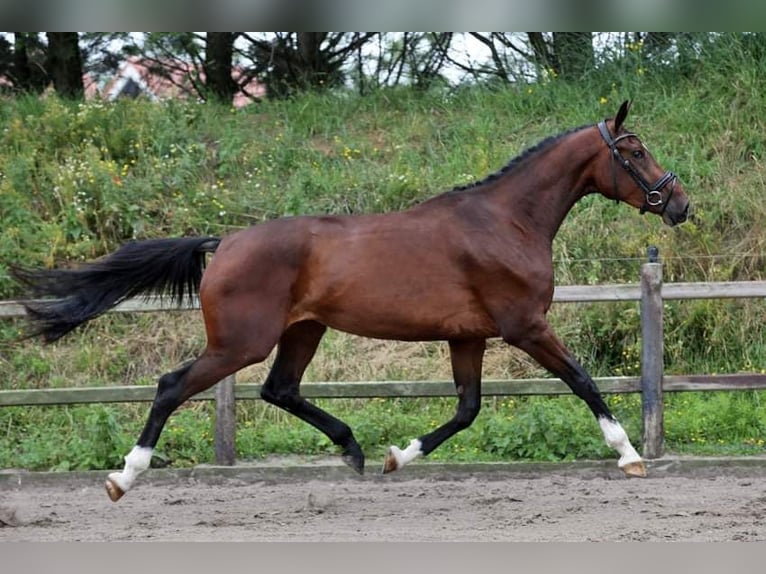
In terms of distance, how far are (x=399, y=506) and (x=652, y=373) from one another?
2.02 metres

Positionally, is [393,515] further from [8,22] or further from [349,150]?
[349,150]

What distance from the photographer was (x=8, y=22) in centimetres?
300

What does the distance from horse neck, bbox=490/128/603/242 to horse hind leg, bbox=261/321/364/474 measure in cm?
129

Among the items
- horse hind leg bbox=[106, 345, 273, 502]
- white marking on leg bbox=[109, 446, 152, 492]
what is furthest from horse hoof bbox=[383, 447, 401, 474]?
white marking on leg bbox=[109, 446, 152, 492]

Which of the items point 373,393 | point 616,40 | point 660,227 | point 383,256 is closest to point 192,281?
point 383,256

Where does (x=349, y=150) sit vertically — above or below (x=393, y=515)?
above

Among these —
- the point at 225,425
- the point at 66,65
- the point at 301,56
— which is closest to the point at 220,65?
the point at 301,56

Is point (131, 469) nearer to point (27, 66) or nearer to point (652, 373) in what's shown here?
point (652, 373)

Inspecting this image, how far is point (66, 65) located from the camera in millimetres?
12922

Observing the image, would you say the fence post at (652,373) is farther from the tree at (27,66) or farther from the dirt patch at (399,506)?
the tree at (27,66)

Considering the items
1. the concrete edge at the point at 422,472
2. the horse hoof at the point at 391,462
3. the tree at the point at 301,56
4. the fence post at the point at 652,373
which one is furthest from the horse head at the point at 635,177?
the tree at the point at 301,56

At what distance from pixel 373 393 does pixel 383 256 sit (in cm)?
167

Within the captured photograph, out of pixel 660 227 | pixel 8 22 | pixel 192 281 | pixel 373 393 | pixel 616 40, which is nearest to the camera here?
pixel 8 22

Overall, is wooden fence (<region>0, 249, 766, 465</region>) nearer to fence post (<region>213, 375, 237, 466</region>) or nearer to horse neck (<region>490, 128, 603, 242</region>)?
fence post (<region>213, 375, 237, 466</region>)
